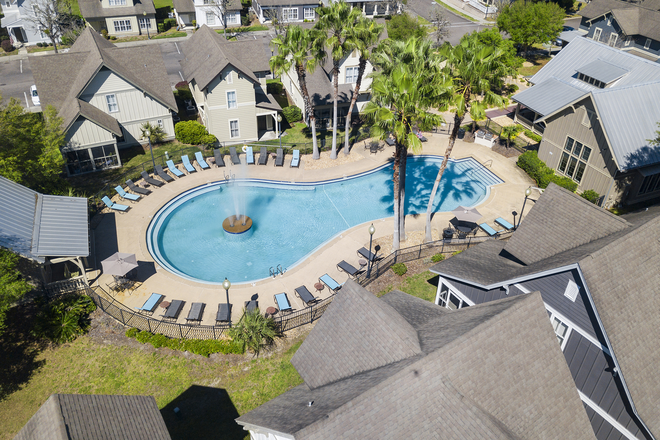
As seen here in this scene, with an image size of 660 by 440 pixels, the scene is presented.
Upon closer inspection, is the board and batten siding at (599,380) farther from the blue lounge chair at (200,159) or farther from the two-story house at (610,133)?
the blue lounge chair at (200,159)

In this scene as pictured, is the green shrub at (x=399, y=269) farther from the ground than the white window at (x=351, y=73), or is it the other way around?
the white window at (x=351, y=73)

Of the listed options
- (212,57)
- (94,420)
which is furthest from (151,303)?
(212,57)

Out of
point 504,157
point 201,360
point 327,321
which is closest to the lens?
point 327,321

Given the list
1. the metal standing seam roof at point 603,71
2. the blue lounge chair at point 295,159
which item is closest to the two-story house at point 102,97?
the blue lounge chair at point 295,159

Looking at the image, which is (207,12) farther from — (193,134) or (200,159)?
(200,159)

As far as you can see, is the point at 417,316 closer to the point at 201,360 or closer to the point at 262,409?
the point at 262,409

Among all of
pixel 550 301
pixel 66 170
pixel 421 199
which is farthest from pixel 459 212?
pixel 66 170
